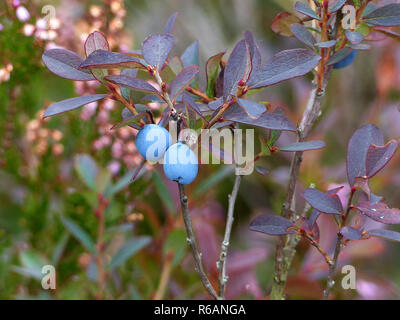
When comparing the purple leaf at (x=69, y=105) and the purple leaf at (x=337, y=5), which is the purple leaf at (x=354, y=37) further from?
the purple leaf at (x=69, y=105)

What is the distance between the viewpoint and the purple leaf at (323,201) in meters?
0.54

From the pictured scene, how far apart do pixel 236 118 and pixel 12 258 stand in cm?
69

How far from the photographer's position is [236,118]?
0.50m

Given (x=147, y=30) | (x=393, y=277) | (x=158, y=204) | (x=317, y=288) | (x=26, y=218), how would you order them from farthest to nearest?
(x=147, y=30), (x=158, y=204), (x=393, y=277), (x=26, y=218), (x=317, y=288)

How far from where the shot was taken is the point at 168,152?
1.59 feet

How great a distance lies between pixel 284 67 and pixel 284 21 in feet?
0.52

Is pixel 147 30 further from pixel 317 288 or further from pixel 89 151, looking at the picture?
pixel 317 288

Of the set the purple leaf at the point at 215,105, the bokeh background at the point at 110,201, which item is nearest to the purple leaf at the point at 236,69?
the purple leaf at the point at 215,105

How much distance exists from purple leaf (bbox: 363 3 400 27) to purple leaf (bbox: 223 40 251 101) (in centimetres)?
16

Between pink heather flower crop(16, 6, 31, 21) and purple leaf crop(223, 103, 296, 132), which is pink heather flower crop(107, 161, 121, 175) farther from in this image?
purple leaf crop(223, 103, 296, 132)

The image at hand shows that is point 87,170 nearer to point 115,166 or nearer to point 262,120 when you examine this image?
point 115,166

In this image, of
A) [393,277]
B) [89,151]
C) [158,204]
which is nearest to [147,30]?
[158,204]

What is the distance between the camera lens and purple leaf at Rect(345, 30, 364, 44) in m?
0.54

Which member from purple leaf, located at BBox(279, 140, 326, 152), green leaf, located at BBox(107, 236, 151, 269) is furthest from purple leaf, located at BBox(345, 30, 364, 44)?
green leaf, located at BBox(107, 236, 151, 269)
